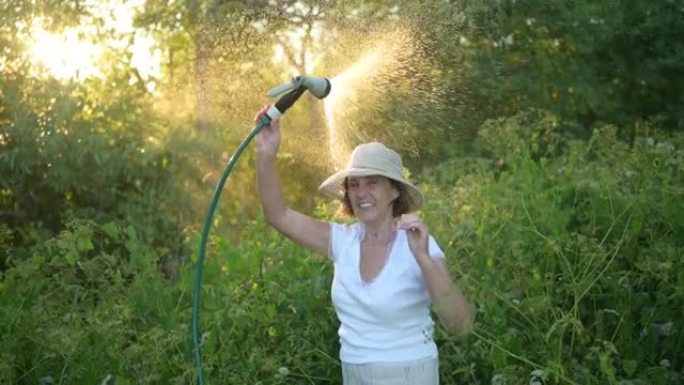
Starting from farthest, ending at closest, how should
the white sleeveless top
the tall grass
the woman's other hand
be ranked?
the tall grass → the white sleeveless top → the woman's other hand

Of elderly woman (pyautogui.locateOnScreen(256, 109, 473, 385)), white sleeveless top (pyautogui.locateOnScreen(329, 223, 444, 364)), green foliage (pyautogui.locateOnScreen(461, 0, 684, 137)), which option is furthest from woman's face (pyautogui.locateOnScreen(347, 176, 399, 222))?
green foliage (pyautogui.locateOnScreen(461, 0, 684, 137))

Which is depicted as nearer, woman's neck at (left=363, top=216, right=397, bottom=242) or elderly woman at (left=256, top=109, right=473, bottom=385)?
elderly woman at (left=256, top=109, right=473, bottom=385)

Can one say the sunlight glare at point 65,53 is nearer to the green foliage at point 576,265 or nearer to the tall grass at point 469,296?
the tall grass at point 469,296

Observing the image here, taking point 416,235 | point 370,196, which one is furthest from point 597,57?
point 416,235

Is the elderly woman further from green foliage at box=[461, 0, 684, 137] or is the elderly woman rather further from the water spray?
green foliage at box=[461, 0, 684, 137]

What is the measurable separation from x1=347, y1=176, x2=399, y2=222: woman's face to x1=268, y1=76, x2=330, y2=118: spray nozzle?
0.94 ft

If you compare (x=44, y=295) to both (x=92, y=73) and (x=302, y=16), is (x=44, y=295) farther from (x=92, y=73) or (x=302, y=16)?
(x=92, y=73)

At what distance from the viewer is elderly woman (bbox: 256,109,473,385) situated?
346 cm

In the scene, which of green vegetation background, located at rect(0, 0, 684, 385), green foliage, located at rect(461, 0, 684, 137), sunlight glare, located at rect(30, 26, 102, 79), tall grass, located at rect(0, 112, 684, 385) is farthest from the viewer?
green foliage, located at rect(461, 0, 684, 137)

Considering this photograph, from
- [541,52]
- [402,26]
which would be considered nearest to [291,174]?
[402,26]

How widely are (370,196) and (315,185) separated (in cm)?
543

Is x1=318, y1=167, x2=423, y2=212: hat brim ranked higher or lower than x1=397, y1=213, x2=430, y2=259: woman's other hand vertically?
higher

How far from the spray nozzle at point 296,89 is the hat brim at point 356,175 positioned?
0.26m

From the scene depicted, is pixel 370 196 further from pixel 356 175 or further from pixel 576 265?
pixel 576 265
